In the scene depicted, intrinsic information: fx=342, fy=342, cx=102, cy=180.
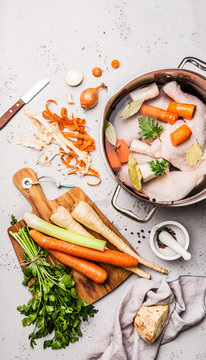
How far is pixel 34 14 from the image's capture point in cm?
202

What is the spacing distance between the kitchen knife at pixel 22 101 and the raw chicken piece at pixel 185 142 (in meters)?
0.71

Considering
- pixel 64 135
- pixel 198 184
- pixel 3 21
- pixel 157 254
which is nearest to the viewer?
pixel 198 184

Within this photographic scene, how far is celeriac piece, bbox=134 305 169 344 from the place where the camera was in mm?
1720

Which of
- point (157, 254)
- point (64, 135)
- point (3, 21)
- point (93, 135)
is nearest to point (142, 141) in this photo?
point (93, 135)

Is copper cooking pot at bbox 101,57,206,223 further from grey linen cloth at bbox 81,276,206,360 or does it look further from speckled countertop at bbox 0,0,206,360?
grey linen cloth at bbox 81,276,206,360

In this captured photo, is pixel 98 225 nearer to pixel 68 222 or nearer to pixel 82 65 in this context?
pixel 68 222

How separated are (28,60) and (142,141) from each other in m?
0.85

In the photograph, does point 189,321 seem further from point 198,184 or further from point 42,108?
point 42,108

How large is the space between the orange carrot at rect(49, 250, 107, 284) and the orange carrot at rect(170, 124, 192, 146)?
0.77m

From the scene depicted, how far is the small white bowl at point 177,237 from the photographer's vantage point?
1785mm

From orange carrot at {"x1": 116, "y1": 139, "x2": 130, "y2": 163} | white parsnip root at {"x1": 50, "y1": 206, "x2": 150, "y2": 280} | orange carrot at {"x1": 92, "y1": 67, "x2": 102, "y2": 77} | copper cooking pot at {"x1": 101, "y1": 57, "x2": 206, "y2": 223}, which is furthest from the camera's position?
orange carrot at {"x1": 92, "y1": 67, "x2": 102, "y2": 77}

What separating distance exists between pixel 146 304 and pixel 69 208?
0.66 meters

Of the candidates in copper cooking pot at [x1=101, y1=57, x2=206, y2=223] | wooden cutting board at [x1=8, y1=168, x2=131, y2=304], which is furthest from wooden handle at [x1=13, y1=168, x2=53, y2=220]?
copper cooking pot at [x1=101, y1=57, x2=206, y2=223]

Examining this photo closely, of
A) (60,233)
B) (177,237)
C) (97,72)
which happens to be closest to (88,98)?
(97,72)
